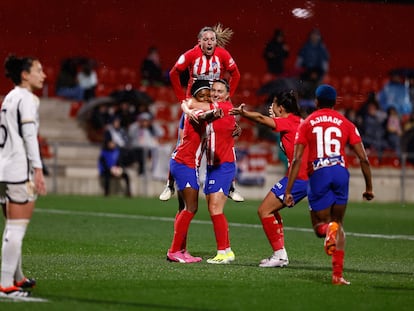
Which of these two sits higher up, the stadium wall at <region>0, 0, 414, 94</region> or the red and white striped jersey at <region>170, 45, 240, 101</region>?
the stadium wall at <region>0, 0, 414, 94</region>

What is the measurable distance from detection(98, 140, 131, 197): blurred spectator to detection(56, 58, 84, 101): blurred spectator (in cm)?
435

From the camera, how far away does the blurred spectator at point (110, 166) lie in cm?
2648

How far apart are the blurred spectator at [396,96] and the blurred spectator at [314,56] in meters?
2.11

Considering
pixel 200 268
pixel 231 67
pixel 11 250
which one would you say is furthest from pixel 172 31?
pixel 11 250

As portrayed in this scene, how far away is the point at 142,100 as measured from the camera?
29.3 meters

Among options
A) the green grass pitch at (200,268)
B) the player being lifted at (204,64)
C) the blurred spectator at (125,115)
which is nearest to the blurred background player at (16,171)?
the green grass pitch at (200,268)

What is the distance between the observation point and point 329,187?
9805mm

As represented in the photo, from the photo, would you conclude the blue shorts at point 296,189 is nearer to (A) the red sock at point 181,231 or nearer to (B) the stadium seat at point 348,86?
(A) the red sock at point 181,231

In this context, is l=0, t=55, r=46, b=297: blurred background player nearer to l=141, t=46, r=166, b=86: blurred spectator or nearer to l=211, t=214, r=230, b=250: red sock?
l=211, t=214, r=230, b=250: red sock

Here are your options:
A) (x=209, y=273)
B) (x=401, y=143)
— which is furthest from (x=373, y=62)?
(x=209, y=273)

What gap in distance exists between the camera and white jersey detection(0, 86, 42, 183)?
28.1 ft

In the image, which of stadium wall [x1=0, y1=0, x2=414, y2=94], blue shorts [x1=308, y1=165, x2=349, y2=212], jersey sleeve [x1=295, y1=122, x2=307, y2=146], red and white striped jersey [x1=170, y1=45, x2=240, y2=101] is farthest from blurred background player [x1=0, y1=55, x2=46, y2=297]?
stadium wall [x1=0, y1=0, x2=414, y2=94]

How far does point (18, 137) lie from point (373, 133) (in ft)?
69.2

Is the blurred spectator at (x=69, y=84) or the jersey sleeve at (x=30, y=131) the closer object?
the jersey sleeve at (x=30, y=131)
